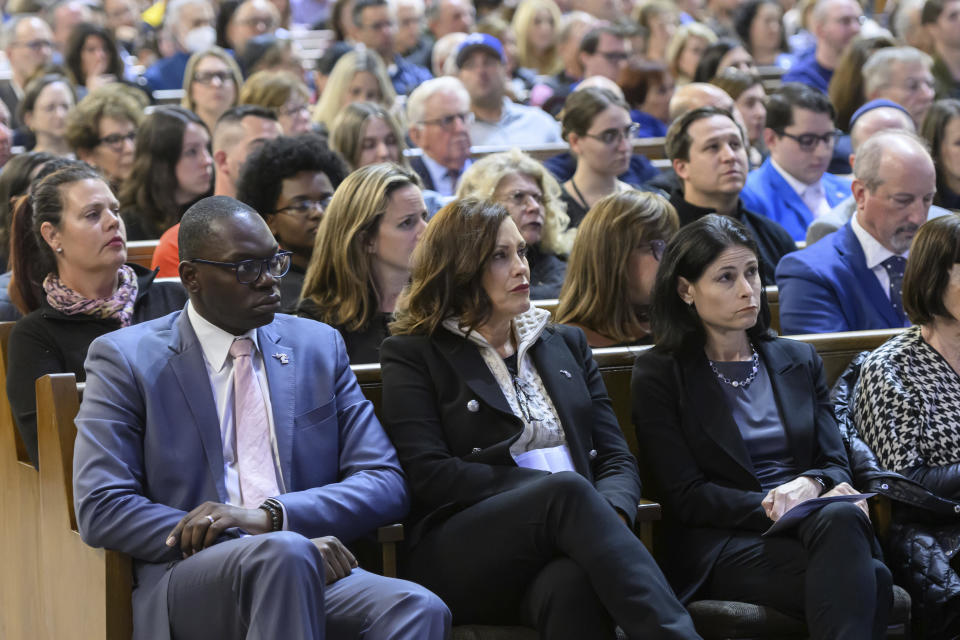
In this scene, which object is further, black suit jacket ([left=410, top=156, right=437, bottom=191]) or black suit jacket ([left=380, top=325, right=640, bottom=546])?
black suit jacket ([left=410, top=156, right=437, bottom=191])

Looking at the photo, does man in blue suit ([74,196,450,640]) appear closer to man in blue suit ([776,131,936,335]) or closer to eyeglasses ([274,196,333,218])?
eyeglasses ([274,196,333,218])

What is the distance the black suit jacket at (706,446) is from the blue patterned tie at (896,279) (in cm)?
94

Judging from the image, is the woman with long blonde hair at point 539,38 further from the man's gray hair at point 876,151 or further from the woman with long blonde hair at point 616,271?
the woman with long blonde hair at point 616,271

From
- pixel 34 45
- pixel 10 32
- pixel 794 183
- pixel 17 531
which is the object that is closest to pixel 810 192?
pixel 794 183

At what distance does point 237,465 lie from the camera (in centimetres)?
288

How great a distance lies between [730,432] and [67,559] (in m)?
1.53

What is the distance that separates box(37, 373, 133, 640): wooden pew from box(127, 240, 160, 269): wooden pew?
5.51 ft

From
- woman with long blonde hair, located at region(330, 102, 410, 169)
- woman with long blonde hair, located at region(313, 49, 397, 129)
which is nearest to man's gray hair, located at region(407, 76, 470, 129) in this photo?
woman with long blonde hair, located at region(330, 102, 410, 169)

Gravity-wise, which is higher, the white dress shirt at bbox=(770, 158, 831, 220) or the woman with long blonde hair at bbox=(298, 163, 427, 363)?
the woman with long blonde hair at bbox=(298, 163, 427, 363)

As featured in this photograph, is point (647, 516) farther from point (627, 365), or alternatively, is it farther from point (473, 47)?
point (473, 47)

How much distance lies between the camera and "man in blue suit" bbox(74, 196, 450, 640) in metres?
2.61

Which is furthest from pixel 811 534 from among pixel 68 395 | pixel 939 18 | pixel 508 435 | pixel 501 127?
pixel 939 18

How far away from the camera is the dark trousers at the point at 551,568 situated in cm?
272

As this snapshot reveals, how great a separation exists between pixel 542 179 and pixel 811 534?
214cm
